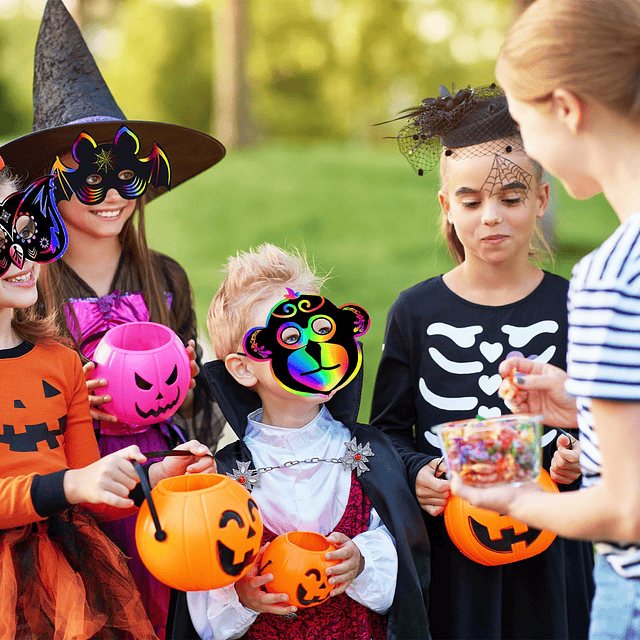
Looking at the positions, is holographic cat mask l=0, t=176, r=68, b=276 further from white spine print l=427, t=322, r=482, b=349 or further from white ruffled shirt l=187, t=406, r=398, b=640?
white spine print l=427, t=322, r=482, b=349

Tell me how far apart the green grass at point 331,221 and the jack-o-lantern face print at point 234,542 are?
833 cm

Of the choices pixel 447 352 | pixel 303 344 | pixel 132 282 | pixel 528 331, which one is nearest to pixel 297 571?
pixel 303 344

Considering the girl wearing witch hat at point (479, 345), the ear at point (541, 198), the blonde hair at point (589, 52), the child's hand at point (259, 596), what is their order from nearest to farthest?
1. the blonde hair at point (589, 52)
2. the child's hand at point (259, 596)
3. the girl wearing witch hat at point (479, 345)
4. the ear at point (541, 198)

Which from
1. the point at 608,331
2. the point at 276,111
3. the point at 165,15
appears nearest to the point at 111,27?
the point at 165,15

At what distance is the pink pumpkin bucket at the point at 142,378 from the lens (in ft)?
9.40

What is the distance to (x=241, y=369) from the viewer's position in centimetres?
291

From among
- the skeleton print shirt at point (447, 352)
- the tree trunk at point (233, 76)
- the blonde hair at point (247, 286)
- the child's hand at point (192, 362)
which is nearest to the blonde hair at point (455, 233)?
the skeleton print shirt at point (447, 352)

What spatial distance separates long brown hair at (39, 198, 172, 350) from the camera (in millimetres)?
3197

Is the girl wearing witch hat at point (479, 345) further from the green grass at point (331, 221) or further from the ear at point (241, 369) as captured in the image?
the green grass at point (331, 221)

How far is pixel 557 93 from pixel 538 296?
149 cm

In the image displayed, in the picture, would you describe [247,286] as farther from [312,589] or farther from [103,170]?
[312,589]

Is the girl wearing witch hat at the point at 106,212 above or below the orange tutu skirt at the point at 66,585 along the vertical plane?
above

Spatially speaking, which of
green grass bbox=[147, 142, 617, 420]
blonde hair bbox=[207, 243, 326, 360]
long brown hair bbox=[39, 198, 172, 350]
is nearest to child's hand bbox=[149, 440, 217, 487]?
blonde hair bbox=[207, 243, 326, 360]

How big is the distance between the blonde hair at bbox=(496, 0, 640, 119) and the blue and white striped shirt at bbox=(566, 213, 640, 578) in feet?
0.95
